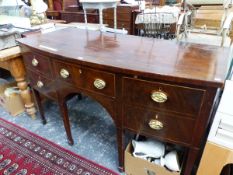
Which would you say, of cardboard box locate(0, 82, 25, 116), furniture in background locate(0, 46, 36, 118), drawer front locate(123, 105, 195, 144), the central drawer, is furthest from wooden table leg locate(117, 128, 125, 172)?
cardboard box locate(0, 82, 25, 116)

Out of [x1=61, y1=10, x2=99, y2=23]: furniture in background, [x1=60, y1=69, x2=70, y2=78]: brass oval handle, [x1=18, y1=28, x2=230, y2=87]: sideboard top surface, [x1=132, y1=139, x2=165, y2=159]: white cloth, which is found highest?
[x1=18, y1=28, x2=230, y2=87]: sideboard top surface

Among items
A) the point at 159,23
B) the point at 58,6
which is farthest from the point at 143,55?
the point at 58,6

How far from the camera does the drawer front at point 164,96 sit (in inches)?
25.6

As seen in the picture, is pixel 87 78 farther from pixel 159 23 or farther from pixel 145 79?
pixel 159 23

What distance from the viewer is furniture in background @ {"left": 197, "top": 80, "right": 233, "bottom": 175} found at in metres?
0.69

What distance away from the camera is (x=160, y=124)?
77 cm

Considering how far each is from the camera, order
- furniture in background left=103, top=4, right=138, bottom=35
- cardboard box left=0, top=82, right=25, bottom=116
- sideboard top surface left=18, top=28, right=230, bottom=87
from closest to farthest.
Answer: sideboard top surface left=18, top=28, right=230, bottom=87
cardboard box left=0, top=82, right=25, bottom=116
furniture in background left=103, top=4, right=138, bottom=35

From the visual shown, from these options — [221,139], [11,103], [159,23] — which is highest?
[159,23]

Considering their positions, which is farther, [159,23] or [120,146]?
[159,23]

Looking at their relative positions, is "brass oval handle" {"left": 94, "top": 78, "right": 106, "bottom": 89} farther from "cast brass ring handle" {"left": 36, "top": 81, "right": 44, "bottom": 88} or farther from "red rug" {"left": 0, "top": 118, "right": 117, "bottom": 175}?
"red rug" {"left": 0, "top": 118, "right": 117, "bottom": 175}

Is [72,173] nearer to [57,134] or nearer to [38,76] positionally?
[57,134]

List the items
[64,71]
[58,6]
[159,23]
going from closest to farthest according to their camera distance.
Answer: [64,71] < [159,23] < [58,6]

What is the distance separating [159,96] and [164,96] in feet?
0.06

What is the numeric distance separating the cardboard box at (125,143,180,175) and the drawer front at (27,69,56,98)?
56 centimetres
